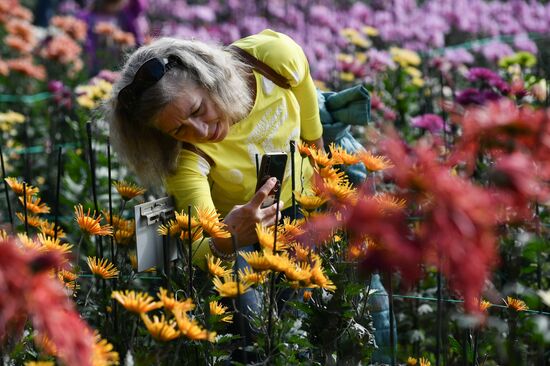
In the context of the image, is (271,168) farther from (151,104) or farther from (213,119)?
(151,104)

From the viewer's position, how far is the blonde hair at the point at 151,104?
6.26 feet

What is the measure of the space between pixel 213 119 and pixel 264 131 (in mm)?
257

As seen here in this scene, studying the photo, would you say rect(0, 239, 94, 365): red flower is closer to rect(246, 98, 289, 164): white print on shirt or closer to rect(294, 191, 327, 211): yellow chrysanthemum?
rect(294, 191, 327, 211): yellow chrysanthemum

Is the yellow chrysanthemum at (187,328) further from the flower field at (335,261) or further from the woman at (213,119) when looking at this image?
the woman at (213,119)

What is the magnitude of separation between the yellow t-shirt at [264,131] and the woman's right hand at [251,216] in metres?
0.32

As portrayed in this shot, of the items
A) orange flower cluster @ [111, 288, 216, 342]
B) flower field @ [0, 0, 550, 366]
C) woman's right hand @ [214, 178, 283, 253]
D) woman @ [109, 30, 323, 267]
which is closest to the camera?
flower field @ [0, 0, 550, 366]

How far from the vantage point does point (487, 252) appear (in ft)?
2.96

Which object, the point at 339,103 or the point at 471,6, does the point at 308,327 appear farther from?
the point at 471,6

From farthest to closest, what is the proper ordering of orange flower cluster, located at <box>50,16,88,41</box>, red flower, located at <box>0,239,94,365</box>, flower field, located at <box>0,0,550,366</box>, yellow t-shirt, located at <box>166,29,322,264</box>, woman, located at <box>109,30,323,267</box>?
orange flower cluster, located at <box>50,16,88,41</box> < yellow t-shirt, located at <box>166,29,322,264</box> < woman, located at <box>109,30,323,267</box> < flower field, located at <box>0,0,550,366</box> < red flower, located at <box>0,239,94,365</box>

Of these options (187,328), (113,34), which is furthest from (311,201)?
(113,34)

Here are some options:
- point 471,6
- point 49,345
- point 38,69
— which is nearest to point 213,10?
point 471,6

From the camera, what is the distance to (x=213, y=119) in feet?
6.22

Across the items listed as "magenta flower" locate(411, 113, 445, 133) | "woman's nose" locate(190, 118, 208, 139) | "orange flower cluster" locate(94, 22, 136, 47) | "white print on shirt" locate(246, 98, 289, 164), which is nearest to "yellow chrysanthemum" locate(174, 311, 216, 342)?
"woman's nose" locate(190, 118, 208, 139)

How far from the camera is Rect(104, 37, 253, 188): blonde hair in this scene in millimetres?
1908
